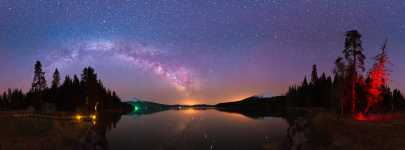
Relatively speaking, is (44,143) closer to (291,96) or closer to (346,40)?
(346,40)

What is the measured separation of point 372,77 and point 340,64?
547cm

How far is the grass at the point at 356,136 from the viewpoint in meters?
24.4

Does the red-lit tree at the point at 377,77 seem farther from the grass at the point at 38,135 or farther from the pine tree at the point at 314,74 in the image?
the pine tree at the point at 314,74

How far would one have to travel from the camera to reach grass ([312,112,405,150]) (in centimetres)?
2439

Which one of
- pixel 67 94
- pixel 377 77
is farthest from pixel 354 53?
pixel 67 94

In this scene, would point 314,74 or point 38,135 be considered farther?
point 314,74

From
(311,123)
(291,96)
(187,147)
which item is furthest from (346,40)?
(291,96)

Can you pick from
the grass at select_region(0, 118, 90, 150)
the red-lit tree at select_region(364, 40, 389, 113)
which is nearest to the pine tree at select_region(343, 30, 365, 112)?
the red-lit tree at select_region(364, 40, 389, 113)

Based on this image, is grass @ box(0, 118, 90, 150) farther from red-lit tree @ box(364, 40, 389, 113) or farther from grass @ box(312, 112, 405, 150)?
red-lit tree @ box(364, 40, 389, 113)

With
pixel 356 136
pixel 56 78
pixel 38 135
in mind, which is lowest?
pixel 38 135

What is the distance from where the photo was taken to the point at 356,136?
2766 centimetres

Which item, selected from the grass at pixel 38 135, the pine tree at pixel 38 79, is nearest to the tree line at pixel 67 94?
the pine tree at pixel 38 79

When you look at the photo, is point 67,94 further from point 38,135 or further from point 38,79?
point 38,135

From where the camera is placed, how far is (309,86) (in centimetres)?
14212
